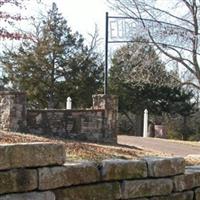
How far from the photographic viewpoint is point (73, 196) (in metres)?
4.52

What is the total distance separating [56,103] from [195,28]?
47.4 feet

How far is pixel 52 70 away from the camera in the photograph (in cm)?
3469

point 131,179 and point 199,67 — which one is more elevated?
point 199,67

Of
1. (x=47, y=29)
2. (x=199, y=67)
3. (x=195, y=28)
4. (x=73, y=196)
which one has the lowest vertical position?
(x=73, y=196)

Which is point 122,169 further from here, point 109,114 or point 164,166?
point 109,114

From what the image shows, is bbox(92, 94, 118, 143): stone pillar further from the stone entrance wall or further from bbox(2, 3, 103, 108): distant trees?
bbox(2, 3, 103, 108): distant trees

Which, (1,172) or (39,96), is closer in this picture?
(1,172)

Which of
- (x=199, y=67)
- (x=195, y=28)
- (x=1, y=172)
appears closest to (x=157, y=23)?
(x=195, y=28)

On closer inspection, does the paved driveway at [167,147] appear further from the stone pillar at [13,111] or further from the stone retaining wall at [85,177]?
the stone retaining wall at [85,177]

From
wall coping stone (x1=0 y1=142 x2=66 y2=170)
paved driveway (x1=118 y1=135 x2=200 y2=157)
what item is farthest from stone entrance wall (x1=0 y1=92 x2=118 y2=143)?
wall coping stone (x1=0 y1=142 x2=66 y2=170)

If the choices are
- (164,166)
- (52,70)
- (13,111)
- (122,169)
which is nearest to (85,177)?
(122,169)

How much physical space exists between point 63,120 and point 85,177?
1010cm

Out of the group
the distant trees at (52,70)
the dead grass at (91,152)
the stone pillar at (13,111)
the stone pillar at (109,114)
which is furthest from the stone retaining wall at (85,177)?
the distant trees at (52,70)

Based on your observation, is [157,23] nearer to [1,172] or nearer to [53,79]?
[53,79]
